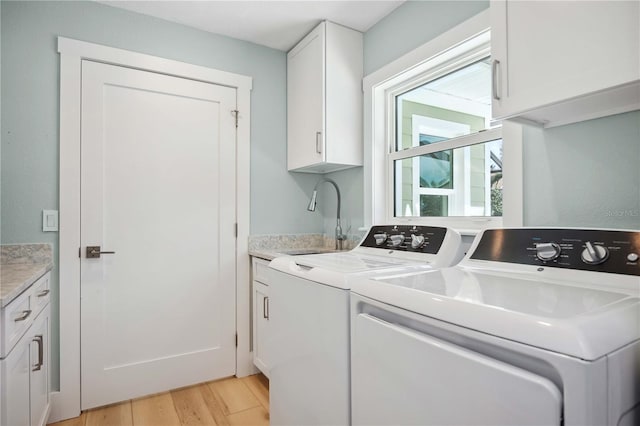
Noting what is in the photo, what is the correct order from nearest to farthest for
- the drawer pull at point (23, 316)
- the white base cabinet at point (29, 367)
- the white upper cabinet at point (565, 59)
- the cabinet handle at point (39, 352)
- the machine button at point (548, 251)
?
the white upper cabinet at point (565, 59), the machine button at point (548, 251), the white base cabinet at point (29, 367), the drawer pull at point (23, 316), the cabinet handle at point (39, 352)

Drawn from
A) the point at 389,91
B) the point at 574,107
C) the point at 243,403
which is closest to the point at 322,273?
the point at 574,107

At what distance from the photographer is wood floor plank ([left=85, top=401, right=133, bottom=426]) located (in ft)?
6.24

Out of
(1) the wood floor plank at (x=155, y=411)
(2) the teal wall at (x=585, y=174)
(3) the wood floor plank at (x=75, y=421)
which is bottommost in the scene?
(3) the wood floor plank at (x=75, y=421)

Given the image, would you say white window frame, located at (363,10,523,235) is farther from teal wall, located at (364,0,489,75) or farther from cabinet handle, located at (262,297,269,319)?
cabinet handle, located at (262,297,269,319)

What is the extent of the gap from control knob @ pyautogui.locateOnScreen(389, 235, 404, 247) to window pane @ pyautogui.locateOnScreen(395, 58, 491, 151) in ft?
2.44

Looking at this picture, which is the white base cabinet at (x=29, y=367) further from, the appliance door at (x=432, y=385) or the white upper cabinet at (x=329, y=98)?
the white upper cabinet at (x=329, y=98)

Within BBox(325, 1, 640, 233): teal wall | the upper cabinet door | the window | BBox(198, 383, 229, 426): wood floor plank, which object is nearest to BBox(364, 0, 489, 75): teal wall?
BBox(325, 1, 640, 233): teal wall

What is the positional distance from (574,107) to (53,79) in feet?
8.10

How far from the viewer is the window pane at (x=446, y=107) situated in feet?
6.11

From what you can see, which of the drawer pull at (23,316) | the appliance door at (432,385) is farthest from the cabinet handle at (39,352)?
the appliance door at (432,385)

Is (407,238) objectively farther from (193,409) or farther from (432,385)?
(193,409)

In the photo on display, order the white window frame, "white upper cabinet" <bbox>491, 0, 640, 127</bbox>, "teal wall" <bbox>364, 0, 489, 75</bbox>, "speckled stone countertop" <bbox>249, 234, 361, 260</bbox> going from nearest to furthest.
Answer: "white upper cabinet" <bbox>491, 0, 640, 127</bbox> < the white window frame < "teal wall" <bbox>364, 0, 489, 75</bbox> < "speckled stone countertop" <bbox>249, 234, 361, 260</bbox>

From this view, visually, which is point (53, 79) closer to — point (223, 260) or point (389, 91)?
point (223, 260)

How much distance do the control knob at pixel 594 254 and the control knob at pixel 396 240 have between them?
74 cm
